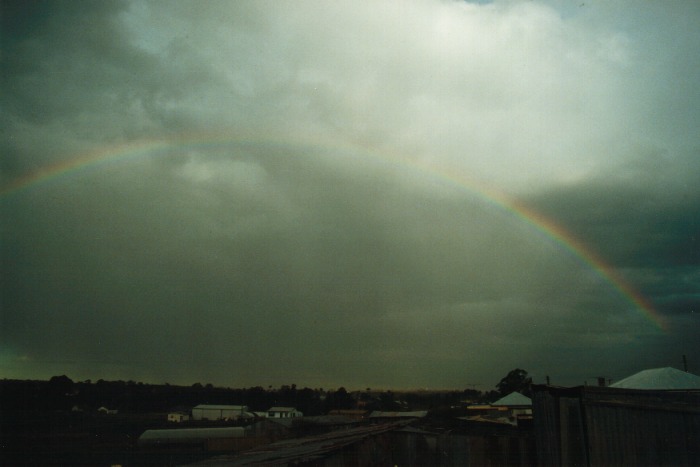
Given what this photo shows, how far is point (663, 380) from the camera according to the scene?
2878 centimetres

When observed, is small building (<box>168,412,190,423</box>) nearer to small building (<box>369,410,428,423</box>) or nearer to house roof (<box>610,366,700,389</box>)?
small building (<box>369,410,428,423</box>)

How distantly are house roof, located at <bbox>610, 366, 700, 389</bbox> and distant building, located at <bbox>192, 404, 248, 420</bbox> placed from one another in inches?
2705

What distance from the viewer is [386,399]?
5374 inches

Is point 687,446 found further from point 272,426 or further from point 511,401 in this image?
point 511,401

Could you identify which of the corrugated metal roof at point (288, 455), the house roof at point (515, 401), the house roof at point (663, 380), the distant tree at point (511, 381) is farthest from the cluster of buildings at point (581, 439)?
the distant tree at point (511, 381)

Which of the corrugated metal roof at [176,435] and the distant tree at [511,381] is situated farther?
the distant tree at [511,381]

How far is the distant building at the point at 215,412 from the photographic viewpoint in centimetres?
8838

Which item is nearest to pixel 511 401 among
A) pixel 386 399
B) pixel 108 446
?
pixel 108 446

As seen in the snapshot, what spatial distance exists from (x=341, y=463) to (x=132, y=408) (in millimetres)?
87305

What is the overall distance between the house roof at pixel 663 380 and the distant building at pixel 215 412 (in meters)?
68.7

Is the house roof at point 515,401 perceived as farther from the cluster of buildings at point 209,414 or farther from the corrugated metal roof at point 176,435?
the cluster of buildings at point 209,414

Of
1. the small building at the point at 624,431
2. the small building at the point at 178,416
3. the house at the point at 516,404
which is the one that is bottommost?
the small building at the point at 178,416

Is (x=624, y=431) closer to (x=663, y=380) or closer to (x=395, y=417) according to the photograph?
(x=663, y=380)

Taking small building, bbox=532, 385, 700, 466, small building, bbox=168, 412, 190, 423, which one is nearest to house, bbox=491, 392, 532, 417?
small building, bbox=532, 385, 700, 466
